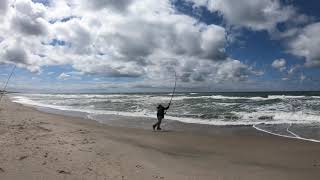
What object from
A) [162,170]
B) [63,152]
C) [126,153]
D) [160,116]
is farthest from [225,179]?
[160,116]

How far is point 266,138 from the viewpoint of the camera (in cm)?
1302

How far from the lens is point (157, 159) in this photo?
8.71 metres

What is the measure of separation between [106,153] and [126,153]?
66 centimetres

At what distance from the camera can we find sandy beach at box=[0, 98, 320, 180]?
21.4 ft

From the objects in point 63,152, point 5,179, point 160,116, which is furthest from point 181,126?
point 5,179

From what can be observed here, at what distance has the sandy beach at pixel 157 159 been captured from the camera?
654 cm

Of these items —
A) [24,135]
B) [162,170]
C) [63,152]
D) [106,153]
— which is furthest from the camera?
[24,135]

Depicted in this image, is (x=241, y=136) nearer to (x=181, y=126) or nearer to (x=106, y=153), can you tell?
(x=181, y=126)

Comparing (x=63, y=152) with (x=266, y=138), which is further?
(x=266, y=138)

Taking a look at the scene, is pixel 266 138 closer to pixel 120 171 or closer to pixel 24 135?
pixel 120 171

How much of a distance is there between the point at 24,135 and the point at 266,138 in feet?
29.1

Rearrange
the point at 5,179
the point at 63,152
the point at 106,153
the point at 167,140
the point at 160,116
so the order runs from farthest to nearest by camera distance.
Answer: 1. the point at 160,116
2. the point at 167,140
3. the point at 106,153
4. the point at 63,152
5. the point at 5,179

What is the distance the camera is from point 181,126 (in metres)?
17.5

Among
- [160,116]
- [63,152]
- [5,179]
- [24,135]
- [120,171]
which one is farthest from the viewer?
[160,116]
